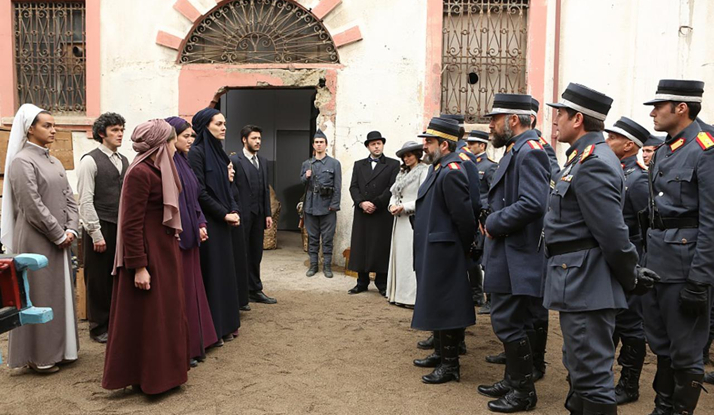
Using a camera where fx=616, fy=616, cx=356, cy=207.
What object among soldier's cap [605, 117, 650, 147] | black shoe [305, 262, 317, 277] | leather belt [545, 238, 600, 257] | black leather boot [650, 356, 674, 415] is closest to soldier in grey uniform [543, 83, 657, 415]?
leather belt [545, 238, 600, 257]

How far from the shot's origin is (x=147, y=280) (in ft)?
12.2

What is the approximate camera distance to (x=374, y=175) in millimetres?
7383

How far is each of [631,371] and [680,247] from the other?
1.06 m

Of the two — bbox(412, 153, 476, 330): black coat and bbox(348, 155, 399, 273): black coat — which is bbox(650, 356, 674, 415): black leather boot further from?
bbox(348, 155, 399, 273): black coat

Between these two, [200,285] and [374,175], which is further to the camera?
[374,175]

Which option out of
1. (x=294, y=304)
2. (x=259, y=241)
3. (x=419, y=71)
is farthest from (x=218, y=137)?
(x=419, y=71)

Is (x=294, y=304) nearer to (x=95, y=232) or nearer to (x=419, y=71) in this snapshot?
(x=95, y=232)

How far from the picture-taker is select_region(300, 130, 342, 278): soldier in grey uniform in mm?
8031

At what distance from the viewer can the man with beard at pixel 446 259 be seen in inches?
163

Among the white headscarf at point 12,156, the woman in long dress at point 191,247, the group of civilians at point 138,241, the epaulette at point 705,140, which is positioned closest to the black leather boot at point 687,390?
the epaulette at point 705,140

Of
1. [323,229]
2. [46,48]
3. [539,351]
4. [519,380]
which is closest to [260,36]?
[323,229]

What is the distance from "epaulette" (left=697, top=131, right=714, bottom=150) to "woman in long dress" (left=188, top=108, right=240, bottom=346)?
3496 mm

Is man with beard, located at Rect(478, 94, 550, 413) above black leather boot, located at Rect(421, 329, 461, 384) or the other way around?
above

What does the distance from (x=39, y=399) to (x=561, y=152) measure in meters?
7.21
